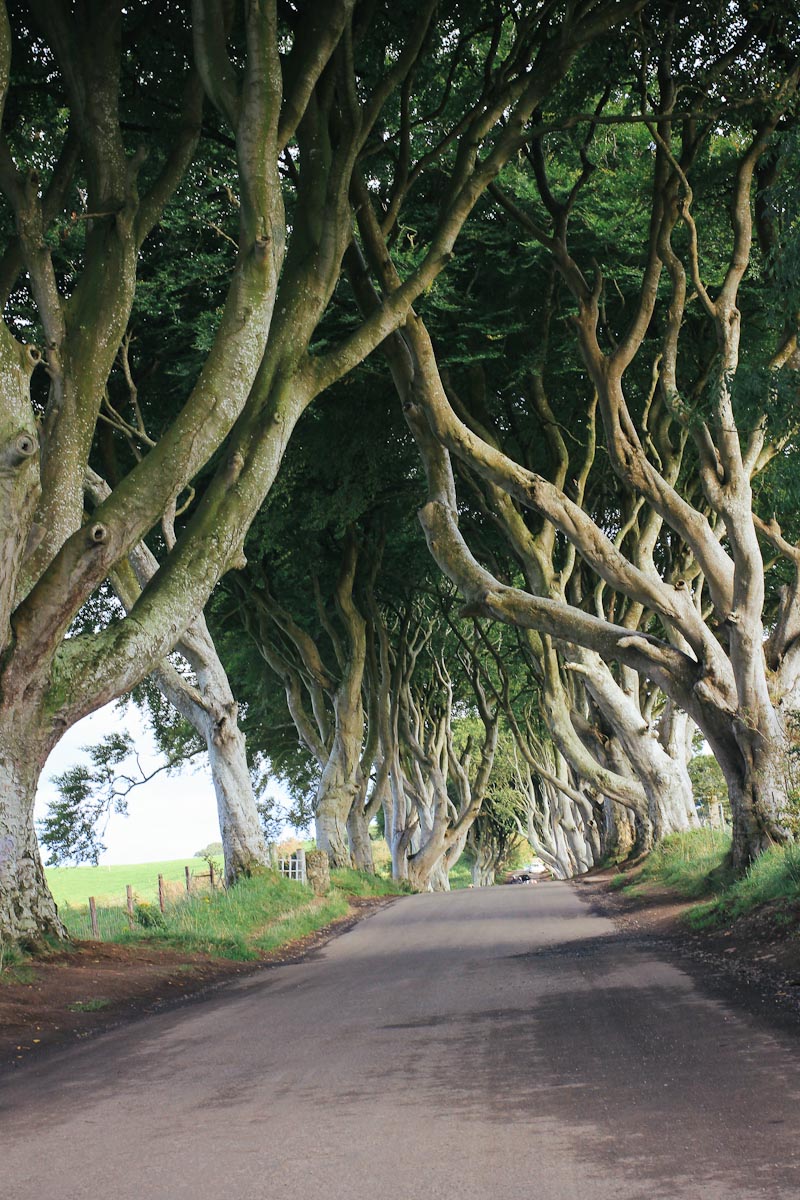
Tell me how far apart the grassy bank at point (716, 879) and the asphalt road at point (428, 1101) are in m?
2.80

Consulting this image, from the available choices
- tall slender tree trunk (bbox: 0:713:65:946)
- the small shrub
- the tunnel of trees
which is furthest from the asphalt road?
the small shrub

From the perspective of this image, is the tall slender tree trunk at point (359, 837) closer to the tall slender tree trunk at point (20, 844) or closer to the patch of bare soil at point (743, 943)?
the patch of bare soil at point (743, 943)

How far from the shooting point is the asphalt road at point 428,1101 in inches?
165

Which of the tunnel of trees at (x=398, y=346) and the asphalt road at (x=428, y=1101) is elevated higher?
the tunnel of trees at (x=398, y=346)

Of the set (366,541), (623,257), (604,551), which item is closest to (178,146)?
(604,551)

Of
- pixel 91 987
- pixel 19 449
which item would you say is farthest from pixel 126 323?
pixel 91 987

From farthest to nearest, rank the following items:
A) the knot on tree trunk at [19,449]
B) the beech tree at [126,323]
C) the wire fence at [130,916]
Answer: the wire fence at [130,916] → the beech tree at [126,323] → the knot on tree trunk at [19,449]

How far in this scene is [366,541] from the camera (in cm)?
2747

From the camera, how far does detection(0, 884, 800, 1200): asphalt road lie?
4203 mm

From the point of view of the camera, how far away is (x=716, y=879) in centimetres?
1609

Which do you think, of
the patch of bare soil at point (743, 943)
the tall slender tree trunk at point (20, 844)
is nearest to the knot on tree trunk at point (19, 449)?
the tall slender tree trunk at point (20, 844)

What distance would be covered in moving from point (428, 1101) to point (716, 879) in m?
11.6

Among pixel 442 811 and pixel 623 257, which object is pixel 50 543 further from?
pixel 442 811

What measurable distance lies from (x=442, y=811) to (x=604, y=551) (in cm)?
2141
